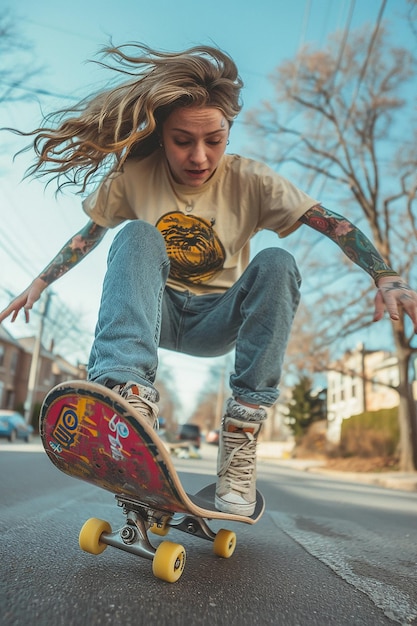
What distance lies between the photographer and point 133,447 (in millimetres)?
1224

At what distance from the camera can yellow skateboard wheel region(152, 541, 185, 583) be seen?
1.23m

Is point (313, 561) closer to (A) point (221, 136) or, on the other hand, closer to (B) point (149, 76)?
(A) point (221, 136)

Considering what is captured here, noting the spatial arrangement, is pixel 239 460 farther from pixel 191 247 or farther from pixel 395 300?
pixel 191 247

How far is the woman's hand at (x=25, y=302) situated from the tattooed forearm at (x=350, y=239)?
3.56 ft

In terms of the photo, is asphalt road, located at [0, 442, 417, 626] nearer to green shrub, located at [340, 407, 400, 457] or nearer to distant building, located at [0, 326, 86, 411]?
green shrub, located at [340, 407, 400, 457]

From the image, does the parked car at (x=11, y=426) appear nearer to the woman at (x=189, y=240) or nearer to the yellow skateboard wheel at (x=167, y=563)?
the woman at (x=189, y=240)

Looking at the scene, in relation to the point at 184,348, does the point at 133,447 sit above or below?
below

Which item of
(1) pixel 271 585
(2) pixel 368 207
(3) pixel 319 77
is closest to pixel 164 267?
(1) pixel 271 585

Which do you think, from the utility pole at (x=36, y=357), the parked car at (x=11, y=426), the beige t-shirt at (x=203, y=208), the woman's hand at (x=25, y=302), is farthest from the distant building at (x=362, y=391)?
the woman's hand at (x=25, y=302)

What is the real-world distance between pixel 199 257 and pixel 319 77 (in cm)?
1497

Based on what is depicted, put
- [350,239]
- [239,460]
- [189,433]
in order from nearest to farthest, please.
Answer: [239,460] < [350,239] < [189,433]

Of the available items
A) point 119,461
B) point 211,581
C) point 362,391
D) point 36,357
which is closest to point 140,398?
point 119,461

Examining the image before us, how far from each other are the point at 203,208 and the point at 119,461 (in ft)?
4.08

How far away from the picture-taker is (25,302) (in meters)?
2.04
